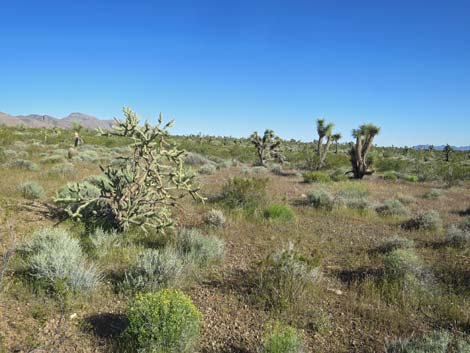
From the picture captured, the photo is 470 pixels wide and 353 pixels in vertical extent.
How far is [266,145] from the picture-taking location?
2591cm

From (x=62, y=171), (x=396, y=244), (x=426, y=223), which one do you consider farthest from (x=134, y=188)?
(x=62, y=171)

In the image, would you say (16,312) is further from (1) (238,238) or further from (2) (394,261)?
(2) (394,261)

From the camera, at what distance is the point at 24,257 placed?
4.94 m

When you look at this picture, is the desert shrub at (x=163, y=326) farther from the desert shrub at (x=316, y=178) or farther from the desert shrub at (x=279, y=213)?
the desert shrub at (x=316, y=178)

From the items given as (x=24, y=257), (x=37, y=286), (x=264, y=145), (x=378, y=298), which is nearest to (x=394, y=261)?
(x=378, y=298)

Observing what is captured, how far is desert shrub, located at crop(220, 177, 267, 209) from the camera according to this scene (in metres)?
9.77

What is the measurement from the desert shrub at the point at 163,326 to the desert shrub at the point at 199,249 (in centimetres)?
181

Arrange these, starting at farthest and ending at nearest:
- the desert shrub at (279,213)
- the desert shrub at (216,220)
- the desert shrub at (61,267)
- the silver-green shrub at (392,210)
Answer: the silver-green shrub at (392,210), the desert shrub at (279,213), the desert shrub at (216,220), the desert shrub at (61,267)

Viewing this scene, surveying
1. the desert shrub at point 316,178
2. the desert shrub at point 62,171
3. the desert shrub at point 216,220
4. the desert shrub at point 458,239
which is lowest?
the desert shrub at point 216,220

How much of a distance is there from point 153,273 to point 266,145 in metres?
22.1

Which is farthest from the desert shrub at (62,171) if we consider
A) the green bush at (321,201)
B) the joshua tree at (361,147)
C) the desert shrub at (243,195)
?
the joshua tree at (361,147)

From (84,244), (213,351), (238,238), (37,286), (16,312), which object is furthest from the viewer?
(238,238)

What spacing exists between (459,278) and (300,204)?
6022 mm

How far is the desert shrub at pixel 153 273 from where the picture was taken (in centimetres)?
437
